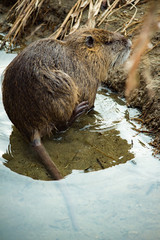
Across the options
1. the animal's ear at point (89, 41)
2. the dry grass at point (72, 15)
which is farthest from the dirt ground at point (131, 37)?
the animal's ear at point (89, 41)

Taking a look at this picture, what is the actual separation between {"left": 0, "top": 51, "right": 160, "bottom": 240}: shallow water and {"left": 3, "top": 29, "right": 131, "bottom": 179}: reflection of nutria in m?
0.15

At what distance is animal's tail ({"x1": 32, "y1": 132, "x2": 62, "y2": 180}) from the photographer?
2.03 meters

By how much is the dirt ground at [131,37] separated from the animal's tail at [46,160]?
85cm

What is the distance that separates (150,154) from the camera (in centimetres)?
232

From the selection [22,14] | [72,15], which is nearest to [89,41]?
[72,15]

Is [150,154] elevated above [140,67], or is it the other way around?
[140,67]

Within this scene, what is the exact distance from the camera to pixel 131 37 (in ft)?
11.6

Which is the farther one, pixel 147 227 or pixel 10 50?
pixel 10 50

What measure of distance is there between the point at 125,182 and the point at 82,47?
1.30 metres

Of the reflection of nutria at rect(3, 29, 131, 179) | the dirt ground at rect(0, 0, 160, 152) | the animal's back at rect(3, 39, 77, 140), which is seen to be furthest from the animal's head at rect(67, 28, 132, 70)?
the animal's back at rect(3, 39, 77, 140)

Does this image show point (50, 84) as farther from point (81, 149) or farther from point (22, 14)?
point (22, 14)

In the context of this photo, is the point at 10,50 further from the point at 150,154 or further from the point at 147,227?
the point at 147,227

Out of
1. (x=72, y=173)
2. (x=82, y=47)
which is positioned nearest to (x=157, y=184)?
(x=72, y=173)

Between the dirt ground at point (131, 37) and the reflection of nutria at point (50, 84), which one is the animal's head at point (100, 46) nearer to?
the reflection of nutria at point (50, 84)
